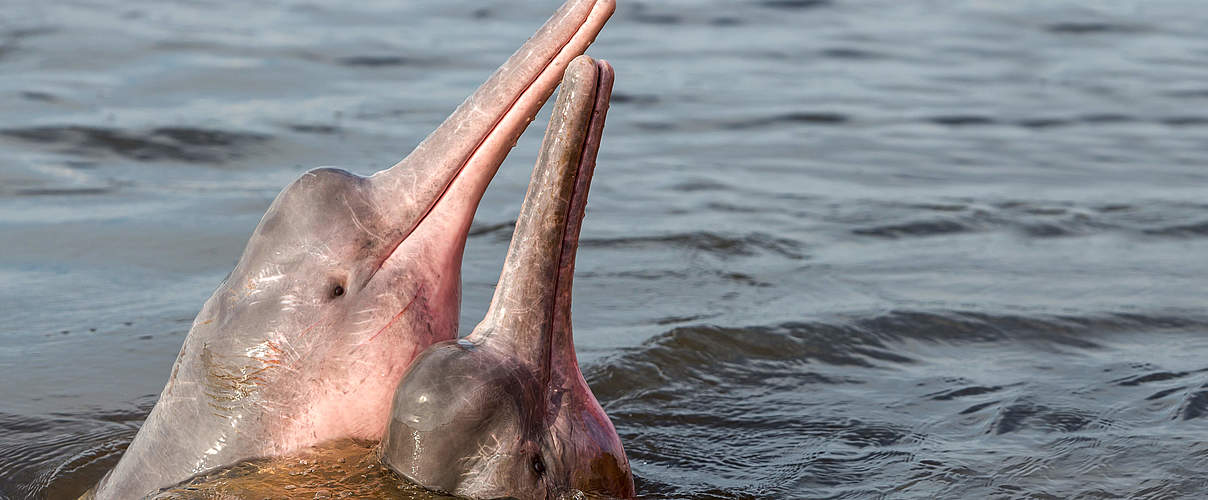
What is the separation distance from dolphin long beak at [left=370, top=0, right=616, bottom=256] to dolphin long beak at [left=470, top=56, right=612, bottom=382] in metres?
0.20

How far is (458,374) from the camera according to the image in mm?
3854

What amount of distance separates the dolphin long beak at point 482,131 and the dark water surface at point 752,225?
1.32 metres

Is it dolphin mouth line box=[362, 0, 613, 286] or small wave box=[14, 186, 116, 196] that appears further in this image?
small wave box=[14, 186, 116, 196]

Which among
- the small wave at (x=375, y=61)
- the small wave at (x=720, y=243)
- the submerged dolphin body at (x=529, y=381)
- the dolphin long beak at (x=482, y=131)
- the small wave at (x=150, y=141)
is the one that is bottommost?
the small wave at (x=720, y=243)

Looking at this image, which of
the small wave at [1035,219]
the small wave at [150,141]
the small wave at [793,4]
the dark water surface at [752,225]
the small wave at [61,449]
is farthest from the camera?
the small wave at [793,4]

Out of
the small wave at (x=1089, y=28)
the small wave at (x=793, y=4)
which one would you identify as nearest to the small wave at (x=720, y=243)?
the small wave at (x=1089, y=28)

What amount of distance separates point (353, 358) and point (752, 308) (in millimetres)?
3462

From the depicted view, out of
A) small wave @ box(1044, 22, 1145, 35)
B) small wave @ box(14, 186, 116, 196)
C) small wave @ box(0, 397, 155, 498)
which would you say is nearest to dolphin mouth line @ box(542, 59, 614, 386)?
small wave @ box(0, 397, 155, 498)

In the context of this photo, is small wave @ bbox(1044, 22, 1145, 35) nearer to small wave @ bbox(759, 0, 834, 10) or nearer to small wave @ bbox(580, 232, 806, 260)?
small wave @ bbox(759, 0, 834, 10)

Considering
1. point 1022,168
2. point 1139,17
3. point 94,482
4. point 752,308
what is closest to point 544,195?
point 94,482

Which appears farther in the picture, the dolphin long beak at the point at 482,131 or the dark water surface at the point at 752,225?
the dark water surface at the point at 752,225

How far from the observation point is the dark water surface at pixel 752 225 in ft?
18.4

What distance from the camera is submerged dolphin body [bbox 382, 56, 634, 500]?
12.6 ft

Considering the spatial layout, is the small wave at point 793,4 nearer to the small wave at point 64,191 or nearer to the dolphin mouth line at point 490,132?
the small wave at point 64,191
